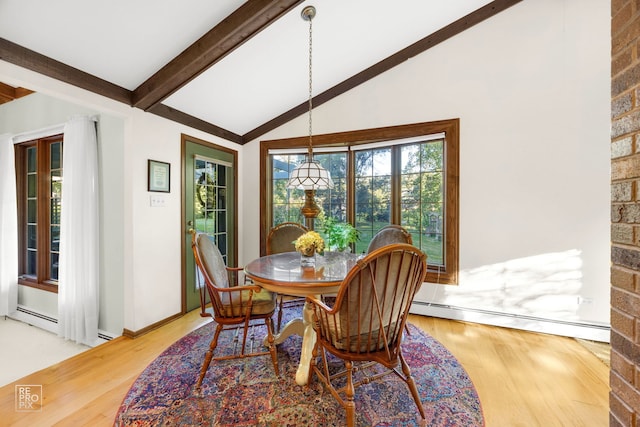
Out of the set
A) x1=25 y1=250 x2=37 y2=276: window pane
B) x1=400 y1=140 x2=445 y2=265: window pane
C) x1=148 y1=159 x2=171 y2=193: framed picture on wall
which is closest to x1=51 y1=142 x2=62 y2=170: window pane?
x1=25 y1=250 x2=37 y2=276: window pane

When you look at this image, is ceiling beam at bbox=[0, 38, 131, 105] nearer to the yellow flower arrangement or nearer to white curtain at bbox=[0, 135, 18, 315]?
the yellow flower arrangement

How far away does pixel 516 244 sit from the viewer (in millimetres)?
2727

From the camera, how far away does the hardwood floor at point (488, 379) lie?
159 centimetres

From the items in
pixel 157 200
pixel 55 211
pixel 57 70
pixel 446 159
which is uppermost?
pixel 57 70

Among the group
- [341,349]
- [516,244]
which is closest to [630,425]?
[341,349]

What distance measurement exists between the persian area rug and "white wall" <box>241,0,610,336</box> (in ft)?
4.08

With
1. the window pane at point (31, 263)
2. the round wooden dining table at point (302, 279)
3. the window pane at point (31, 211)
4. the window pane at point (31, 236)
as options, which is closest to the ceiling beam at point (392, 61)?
the round wooden dining table at point (302, 279)

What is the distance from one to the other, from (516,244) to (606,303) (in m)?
0.82

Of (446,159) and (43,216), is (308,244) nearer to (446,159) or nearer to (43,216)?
(446,159)

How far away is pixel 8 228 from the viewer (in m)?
3.44

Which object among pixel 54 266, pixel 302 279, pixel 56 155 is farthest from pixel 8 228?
pixel 302 279

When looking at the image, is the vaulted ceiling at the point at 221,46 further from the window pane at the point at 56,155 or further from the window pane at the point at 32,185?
the window pane at the point at 32,185

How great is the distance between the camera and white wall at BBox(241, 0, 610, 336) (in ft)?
8.10

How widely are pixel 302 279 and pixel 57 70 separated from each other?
2.37m
